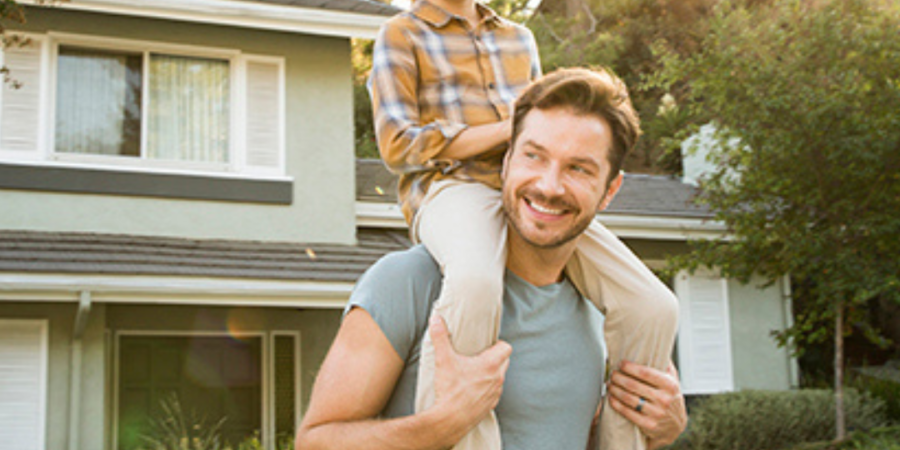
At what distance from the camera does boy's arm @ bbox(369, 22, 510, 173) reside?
9.05 feet

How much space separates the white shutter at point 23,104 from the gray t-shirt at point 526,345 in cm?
889

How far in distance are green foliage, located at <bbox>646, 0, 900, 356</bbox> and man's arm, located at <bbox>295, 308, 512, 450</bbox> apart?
8964 millimetres

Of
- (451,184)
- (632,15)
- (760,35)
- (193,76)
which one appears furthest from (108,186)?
(632,15)

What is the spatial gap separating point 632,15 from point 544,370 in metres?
24.4

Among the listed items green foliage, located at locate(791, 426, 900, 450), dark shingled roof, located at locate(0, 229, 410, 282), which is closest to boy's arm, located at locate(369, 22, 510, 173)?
dark shingled roof, located at locate(0, 229, 410, 282)

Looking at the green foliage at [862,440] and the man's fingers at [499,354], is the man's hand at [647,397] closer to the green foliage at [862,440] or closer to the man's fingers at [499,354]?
the man's fingers at [499,354]

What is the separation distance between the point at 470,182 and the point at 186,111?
8949mm

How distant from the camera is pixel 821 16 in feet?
35.1

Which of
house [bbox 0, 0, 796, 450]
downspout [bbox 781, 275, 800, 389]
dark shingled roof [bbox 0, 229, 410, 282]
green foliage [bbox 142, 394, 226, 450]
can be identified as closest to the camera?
dark shingled roof [bbox 0, 229, 410, 282]

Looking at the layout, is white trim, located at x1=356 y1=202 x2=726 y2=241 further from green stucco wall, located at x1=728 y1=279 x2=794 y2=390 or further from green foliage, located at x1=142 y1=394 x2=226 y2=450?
green foliage, located at x1=142 y1=394 x2=226 y2=450

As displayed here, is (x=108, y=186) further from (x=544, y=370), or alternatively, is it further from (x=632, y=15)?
(x=632, y=15)

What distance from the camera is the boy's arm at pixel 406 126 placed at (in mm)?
2758

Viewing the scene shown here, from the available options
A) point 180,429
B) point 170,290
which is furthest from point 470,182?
point 180,429

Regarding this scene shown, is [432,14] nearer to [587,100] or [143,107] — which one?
[587,100]
